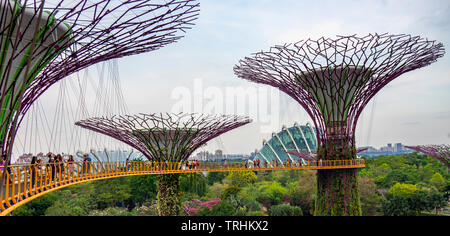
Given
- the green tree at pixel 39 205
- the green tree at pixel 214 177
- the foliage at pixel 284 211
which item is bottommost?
the foliage at pixel 284 211

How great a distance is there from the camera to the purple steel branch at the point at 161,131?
78.5 ft

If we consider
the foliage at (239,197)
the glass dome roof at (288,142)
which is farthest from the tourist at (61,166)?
the glass dome roof at (288,142)

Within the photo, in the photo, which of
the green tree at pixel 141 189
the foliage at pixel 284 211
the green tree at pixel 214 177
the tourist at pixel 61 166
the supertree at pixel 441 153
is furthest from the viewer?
the green tree at pixel 214 177

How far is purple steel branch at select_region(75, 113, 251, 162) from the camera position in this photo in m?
23.9

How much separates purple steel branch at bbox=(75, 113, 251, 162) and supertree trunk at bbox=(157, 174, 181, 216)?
1.65m

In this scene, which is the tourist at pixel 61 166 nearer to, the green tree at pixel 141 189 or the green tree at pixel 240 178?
the green tree at pixel 141 189

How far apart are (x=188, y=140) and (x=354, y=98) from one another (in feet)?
39.0

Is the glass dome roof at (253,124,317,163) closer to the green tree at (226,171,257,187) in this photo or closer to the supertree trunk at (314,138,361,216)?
the green tree at (226,171,257,187)

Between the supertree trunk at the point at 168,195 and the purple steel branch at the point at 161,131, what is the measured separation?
1648mm

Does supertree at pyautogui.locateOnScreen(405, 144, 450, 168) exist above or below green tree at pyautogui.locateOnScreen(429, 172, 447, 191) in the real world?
above

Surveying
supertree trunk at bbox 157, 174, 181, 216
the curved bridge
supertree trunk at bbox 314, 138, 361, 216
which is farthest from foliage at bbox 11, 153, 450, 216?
the curved bridge
